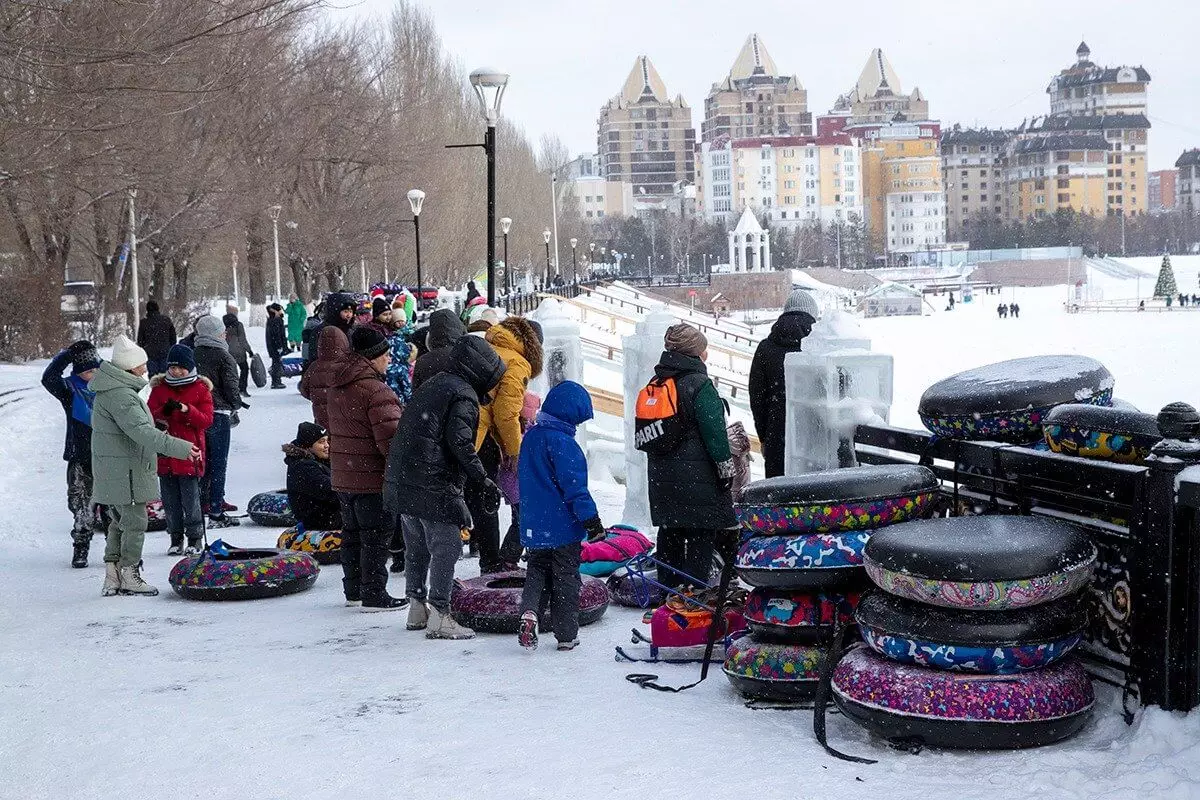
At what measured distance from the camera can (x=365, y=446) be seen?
7543 millimetres

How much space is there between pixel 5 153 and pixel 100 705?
406 inches

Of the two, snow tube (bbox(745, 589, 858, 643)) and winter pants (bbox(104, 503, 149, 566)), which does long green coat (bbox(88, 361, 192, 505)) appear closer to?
winter pants (bbox(104, 503, 149, 566))

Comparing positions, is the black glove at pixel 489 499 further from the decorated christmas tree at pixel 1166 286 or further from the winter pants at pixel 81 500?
the decorated christmas tree at pixel 1166 286

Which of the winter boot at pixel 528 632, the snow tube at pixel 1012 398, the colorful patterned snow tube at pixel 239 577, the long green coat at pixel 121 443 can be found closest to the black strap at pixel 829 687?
the snow tube at pixel 1012 398

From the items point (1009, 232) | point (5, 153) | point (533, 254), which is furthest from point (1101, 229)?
point (5, 153)

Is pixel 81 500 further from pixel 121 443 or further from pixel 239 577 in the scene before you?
pixel 239 577

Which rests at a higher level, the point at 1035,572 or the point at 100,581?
the point at 1035,572

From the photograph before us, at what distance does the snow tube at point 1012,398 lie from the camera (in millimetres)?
5461

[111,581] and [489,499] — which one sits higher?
[489,499]

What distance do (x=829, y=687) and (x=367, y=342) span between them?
351 centimetres

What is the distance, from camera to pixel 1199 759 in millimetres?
4238

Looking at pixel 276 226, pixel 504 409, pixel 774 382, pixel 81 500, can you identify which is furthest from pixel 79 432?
pixel 276 226

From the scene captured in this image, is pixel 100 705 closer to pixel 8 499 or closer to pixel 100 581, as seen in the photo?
pixel 100 581

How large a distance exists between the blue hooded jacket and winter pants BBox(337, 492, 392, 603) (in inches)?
53.1
